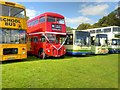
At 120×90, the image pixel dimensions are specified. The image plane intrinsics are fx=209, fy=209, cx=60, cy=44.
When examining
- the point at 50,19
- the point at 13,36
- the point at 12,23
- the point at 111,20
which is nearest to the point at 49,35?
the point at 50,19

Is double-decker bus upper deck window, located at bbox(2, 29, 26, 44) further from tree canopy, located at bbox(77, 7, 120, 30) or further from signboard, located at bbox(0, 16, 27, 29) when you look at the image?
tree canopy, located at bbox(77, 7, 120, 30)

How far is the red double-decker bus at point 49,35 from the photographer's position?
1806 centimetres

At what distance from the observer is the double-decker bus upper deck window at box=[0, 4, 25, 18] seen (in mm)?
14266

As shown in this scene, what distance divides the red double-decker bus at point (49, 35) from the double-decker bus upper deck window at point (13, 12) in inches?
124

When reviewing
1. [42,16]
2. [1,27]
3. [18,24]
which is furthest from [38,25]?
[1,27]

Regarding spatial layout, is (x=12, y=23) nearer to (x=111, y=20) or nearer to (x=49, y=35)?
(x=49, y=35)

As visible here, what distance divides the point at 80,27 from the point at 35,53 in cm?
4029

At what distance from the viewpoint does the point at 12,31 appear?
14742mm

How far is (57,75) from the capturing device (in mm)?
10016

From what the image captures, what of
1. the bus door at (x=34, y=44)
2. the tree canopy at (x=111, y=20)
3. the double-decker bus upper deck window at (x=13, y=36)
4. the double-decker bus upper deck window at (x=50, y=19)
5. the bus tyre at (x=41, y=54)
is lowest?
the bus tyre at (x=41, y=54)

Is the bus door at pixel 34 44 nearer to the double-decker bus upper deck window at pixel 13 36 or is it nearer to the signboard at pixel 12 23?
the double-decker bus upper deck window at pixel 13 36

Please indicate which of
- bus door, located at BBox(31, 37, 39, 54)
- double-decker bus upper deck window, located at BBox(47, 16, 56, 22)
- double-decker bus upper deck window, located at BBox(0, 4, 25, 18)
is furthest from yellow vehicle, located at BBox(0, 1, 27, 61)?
bus door, located at BBox(31, 37, 39, 54)

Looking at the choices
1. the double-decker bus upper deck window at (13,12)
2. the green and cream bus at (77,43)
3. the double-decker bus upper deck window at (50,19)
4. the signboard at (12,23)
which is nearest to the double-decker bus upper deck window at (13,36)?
the signboard at (12,23)

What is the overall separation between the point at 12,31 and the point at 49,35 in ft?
14.1
